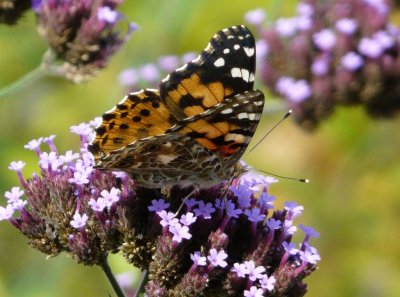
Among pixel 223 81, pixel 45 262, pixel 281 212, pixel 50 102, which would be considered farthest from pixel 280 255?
pixel 50 102

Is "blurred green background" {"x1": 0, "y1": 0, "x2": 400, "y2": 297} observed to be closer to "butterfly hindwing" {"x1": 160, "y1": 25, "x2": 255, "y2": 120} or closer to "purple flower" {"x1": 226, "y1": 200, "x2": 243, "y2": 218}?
"butterfly hindwing" {"x1": 160, "y1": 25, "x2": 255, "y2": 120}

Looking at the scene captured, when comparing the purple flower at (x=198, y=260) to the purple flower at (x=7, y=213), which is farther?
the purple flower at (x=7, y=213)

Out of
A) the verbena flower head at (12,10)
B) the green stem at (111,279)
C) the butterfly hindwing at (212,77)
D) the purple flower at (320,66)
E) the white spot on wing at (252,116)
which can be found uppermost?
the purple flower at (320,66)

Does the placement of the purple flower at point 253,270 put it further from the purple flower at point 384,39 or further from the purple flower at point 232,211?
the purple flower at point 384,39

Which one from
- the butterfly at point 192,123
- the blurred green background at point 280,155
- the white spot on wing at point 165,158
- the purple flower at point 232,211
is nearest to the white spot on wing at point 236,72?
the butterfly at point 192,123

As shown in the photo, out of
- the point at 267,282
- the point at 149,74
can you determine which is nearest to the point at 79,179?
the point at 267,282

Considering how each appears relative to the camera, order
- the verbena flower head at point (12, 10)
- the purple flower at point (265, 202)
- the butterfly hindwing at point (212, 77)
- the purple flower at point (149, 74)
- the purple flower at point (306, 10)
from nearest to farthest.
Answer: the butterfly hindwing at point (212, 77)
the purple flower at point (265, 202)
the verbena flower head at point (12, 10)
the purple flower at point (149, 74)
the purple flower at point (306, 10)

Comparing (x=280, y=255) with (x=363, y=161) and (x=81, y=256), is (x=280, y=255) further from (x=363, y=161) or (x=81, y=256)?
(x=363, y=161)
